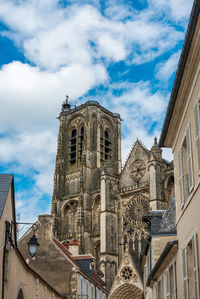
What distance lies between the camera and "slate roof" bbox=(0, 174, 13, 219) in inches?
311

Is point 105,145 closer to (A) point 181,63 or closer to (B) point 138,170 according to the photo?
(B) point 138,170

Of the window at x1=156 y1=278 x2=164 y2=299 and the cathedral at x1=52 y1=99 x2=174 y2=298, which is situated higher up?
the cathedral at x1=52 y1=99 x2=174 y2=298

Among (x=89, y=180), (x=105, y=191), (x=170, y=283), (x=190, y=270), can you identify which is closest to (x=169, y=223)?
(x=170, y=283)

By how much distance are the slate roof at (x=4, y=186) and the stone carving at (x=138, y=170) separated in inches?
1041

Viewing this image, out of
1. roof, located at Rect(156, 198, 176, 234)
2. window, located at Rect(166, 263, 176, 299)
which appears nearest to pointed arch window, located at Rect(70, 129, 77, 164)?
roof, located at Rect(156, 198, 176, 234)

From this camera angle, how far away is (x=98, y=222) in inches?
1382

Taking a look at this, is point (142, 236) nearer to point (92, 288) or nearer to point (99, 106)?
point (92, 288)

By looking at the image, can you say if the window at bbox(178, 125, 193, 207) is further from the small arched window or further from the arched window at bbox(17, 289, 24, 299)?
the small arched window

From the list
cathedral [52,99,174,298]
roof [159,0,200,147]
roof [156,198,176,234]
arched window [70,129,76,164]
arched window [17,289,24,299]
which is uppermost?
arched window [70,129,76,164]

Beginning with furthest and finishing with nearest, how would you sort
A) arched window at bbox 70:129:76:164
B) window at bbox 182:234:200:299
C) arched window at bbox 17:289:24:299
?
arched window at bbox 70:129:76:164
arched window at bbox 17:289:24:299
window at bbox 182:234:200:299

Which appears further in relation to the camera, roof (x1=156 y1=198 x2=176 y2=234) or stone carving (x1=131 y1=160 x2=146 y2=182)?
stone carving (x1=131 y1=160 x2=146 y2=182)

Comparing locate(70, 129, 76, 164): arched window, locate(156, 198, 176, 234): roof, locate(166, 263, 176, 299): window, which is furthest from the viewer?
locate(70, 129, 76, 164): arched window

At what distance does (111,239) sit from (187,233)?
84.2 feet

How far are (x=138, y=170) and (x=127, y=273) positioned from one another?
11016 millimetres
